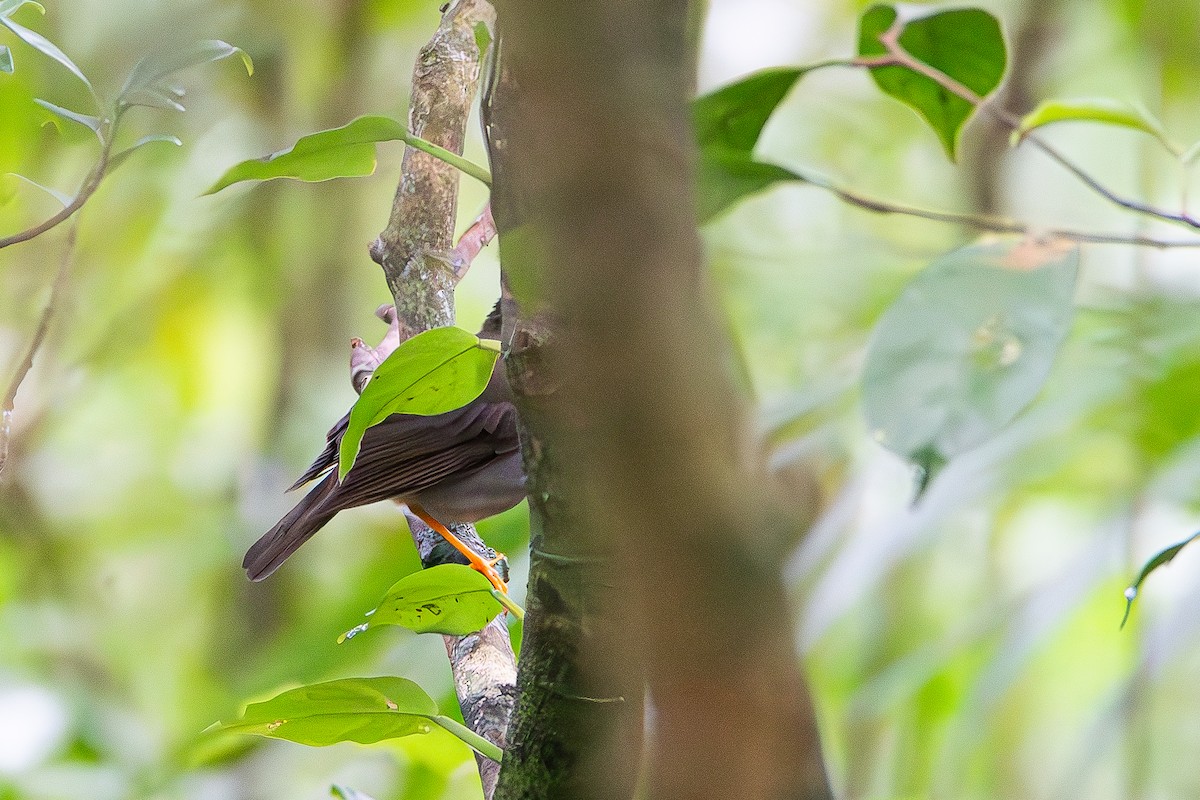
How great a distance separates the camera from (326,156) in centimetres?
57

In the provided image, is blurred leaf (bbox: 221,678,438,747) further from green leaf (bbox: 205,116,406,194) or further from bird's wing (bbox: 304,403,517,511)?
bird's wing (bbox: 304,403,517,511)

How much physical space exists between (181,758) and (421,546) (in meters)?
0.64

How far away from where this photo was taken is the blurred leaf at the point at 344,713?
62cm

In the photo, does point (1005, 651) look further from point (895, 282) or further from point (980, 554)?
point (980, 554)

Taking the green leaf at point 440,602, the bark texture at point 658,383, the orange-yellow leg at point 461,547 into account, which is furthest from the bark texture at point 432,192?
the bark texture at point 658,383

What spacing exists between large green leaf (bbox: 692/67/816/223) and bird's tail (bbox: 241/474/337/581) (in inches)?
44.5

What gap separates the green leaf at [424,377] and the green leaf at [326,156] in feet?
0.37

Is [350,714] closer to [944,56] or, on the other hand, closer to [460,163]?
[460,163]

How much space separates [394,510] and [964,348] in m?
2.43

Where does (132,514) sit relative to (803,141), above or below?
below

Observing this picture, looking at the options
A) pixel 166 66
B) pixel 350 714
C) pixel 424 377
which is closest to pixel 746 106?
pixel 424 377

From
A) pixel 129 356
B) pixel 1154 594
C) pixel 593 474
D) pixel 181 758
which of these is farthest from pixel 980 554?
pixel 129 356

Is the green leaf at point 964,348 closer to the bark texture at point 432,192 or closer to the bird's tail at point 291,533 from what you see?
the bark texture at point 432,192

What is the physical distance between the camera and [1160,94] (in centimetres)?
154
